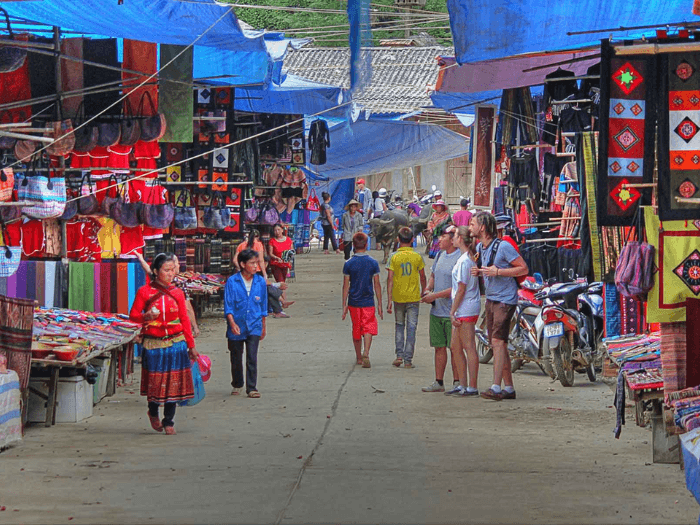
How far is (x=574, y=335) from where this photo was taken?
457 inches

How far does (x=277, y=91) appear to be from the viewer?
21.1 metres

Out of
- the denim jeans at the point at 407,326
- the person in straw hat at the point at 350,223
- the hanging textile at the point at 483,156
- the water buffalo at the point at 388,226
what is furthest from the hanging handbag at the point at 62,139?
the water buffalo at the point at 388,226

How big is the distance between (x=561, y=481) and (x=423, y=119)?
23005mm

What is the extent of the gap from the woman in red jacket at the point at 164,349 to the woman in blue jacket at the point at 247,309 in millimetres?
1902

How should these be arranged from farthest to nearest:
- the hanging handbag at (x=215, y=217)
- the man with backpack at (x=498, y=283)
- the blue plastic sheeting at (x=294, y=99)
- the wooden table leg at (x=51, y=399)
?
the blue plastic sheeting at (x=294, y=99) < the hanging handbag at (x=215, y=217) < the man with backpack at (x=498, y=283) < the wooden table leg at (x=51, y=399)

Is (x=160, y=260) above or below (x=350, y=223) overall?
below

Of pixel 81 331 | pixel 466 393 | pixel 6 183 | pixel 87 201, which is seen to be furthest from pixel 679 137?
pixel 87 201

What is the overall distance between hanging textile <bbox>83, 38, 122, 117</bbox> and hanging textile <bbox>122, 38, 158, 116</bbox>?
0.63ft

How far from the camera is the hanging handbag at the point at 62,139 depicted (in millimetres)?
12055

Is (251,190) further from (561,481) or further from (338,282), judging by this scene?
(561,481)

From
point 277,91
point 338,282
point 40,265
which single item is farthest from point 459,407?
point 338,282

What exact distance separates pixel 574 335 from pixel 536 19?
3.52m

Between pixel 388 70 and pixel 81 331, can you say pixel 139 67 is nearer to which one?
pixel 81 331

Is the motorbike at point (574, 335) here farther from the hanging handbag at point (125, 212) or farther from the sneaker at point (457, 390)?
the hanging handbag at point (125, 212)
